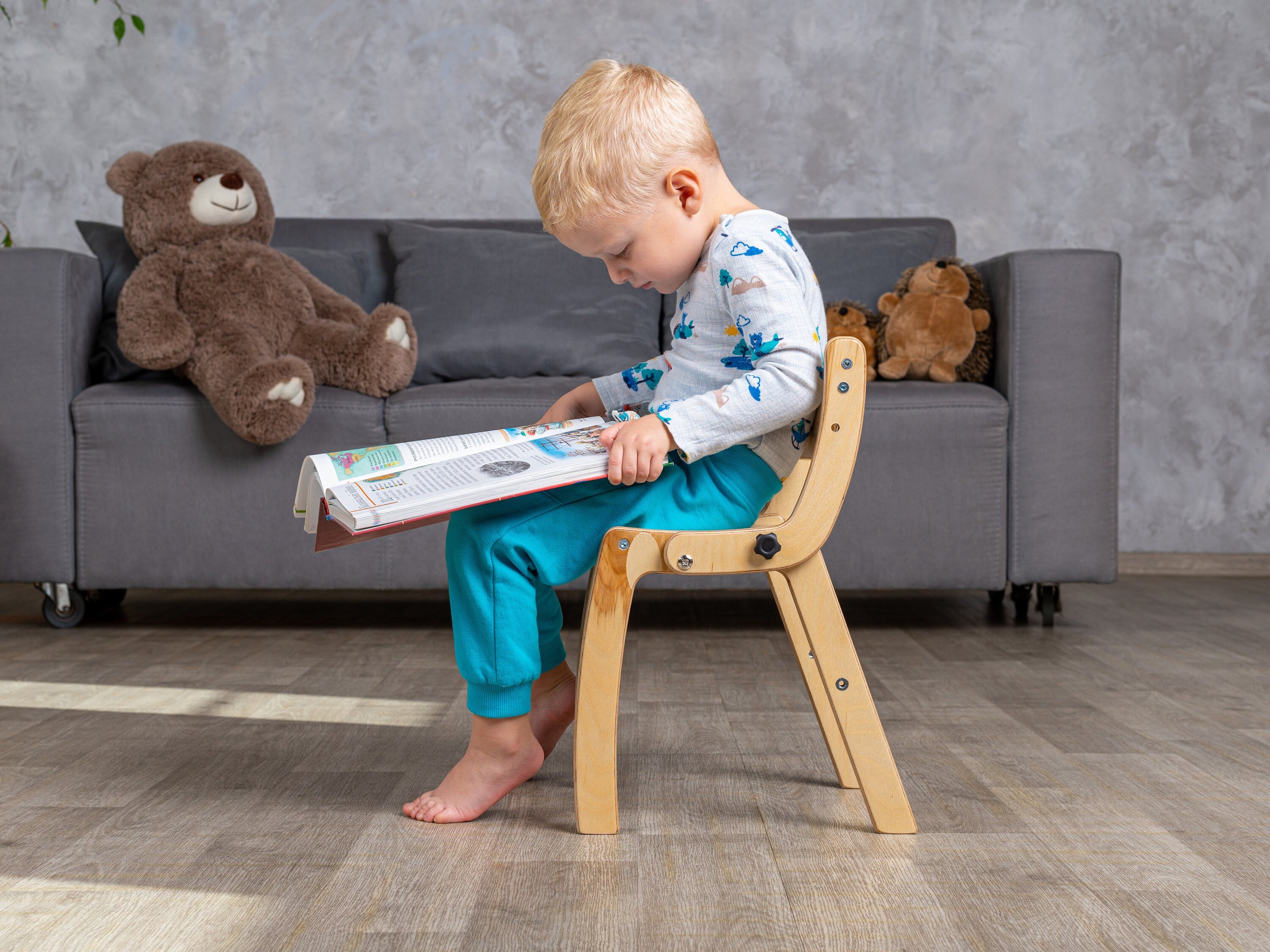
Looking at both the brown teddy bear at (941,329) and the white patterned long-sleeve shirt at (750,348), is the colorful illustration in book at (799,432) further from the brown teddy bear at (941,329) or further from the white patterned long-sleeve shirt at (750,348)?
the brown teddy bear at (941,329)

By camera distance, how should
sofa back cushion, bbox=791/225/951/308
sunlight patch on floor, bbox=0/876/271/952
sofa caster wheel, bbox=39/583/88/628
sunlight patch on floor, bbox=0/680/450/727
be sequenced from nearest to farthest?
sunlight patch on floor, bbox=0/876/271/952, sunlight patch on floor, bbox=0/680/450/727, sofa caster wheel, bbox=39/583/88/628, sofa back cushion, bbox=791/225/951/308

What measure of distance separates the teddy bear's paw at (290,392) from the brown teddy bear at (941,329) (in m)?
0.97

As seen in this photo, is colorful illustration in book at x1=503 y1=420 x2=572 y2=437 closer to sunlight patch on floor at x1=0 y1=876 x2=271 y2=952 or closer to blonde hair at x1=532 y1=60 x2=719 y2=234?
blonde hair at x1=532 y1=60 x2=719 y2=234

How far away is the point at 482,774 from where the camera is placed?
0.90 meters

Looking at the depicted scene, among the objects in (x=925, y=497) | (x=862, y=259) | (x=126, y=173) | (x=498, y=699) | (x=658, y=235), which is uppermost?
(x=126, y=173)

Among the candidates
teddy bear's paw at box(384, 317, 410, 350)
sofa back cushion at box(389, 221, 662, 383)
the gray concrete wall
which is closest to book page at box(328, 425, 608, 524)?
teddy bear's paw at box(384, 317, 410, 350)

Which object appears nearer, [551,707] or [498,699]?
[498,699]

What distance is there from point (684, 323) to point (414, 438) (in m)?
0.87

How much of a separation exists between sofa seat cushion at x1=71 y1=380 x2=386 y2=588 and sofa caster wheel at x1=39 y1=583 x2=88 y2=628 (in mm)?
79

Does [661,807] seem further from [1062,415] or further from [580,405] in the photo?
[1062,415]

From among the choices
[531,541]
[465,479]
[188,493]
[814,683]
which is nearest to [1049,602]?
[814,683]

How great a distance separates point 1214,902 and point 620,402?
627 mm

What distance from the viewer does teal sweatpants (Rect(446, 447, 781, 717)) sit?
0.85 metres

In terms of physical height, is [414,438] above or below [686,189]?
below
